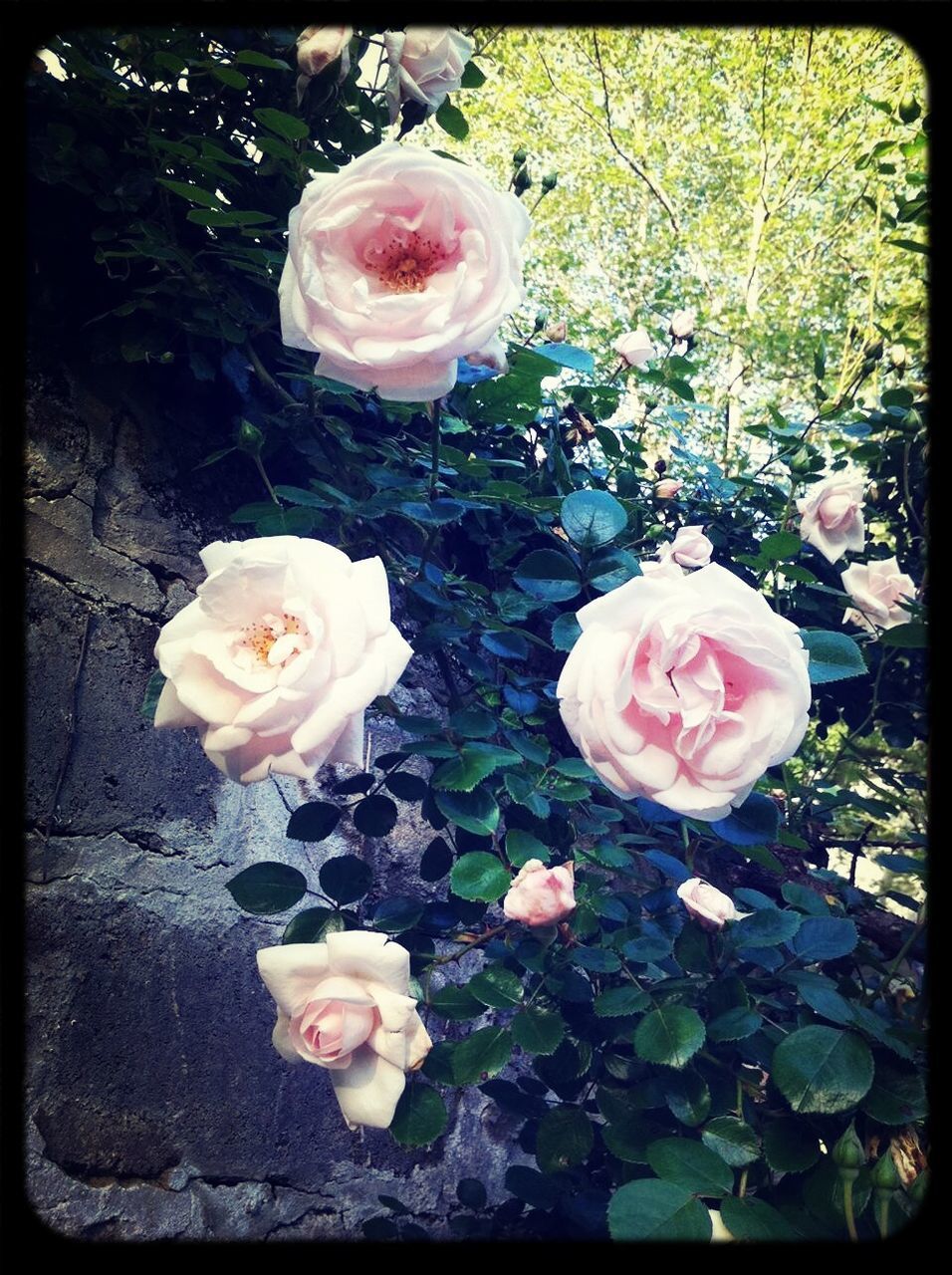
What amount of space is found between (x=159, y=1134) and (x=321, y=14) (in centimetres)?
94

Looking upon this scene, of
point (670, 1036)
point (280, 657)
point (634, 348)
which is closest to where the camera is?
point (280, 657)

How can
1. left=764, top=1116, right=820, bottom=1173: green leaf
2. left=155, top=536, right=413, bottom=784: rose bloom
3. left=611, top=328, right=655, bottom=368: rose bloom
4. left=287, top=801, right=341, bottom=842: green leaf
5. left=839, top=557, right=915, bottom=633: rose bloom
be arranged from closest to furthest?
left=155, top=536, right=413, bottom=784: rose bloom
left=764, top=1116, right=820, bottom=1173: green leaf
left=287, top=801, right=341, bottom=842: green leaf
left=839, top=557, right=915, bottom=633: rose bloom
left=611, top=328, right=655, bottom=368: rose bloom

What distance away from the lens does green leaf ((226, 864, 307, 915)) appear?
1.94 ft

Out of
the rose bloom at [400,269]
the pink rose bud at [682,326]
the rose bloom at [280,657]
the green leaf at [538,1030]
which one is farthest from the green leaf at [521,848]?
the pink rose bud at [682,326]

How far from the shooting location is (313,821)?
647mm

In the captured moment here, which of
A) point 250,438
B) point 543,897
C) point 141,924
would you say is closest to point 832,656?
point 543,897

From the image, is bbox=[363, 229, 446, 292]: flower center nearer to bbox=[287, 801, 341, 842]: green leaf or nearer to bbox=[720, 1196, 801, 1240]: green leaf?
bbox=[287, 801, 341, 842]: green leaf

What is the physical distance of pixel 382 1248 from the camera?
71 centimetres

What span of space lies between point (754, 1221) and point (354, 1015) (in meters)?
0.28

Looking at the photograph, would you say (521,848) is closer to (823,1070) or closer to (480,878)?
(480,878)

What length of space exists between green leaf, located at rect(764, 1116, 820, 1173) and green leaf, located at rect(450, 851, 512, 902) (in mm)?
251

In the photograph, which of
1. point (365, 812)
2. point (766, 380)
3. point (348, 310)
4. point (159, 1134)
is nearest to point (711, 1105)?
point (365, 812)

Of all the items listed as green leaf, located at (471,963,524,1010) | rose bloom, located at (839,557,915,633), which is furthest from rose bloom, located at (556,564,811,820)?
rose bloom, located at (839,557,915,633)

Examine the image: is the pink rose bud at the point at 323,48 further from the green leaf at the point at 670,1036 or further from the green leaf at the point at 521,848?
the green leaf at the point at 670,1036
